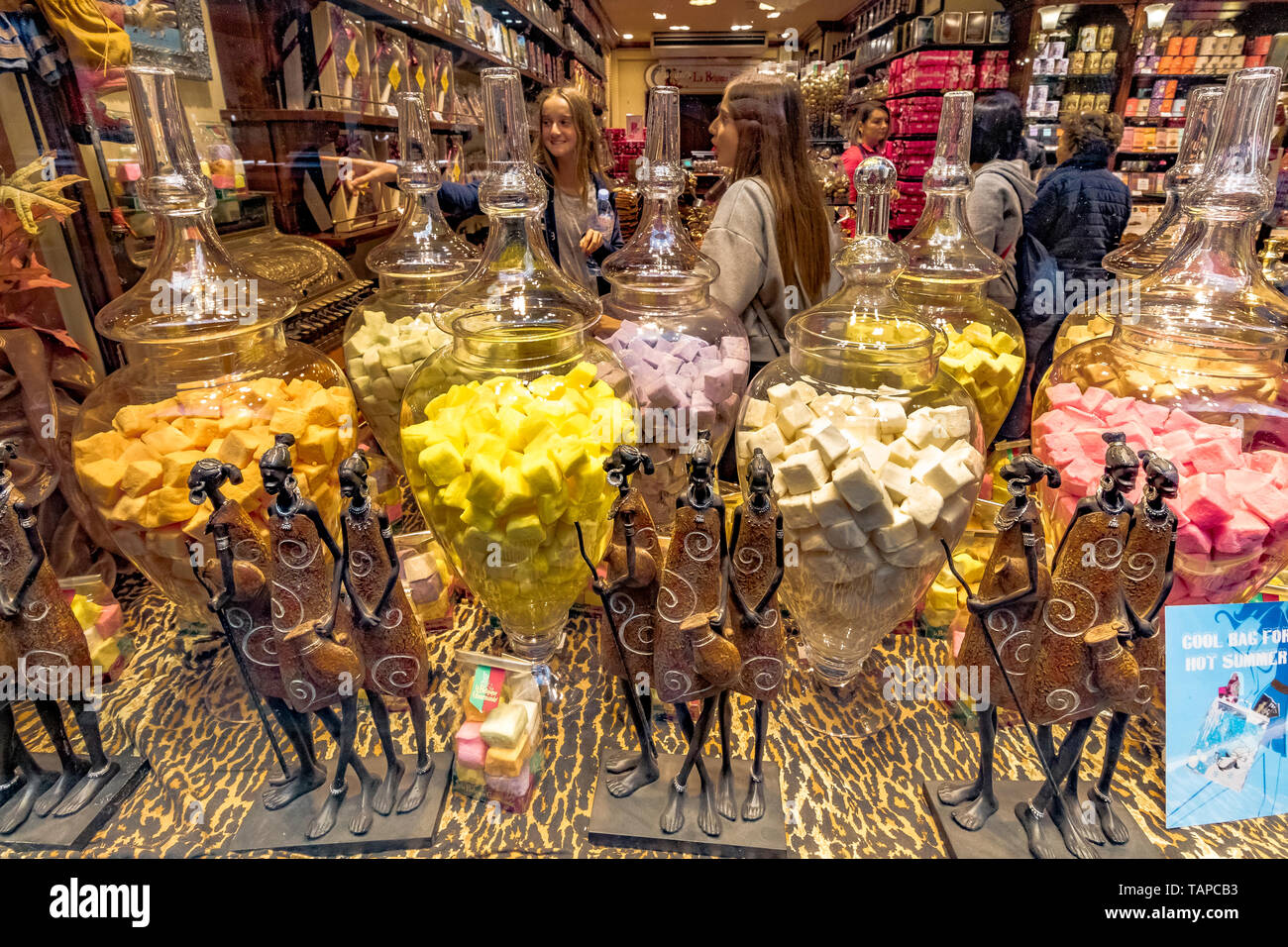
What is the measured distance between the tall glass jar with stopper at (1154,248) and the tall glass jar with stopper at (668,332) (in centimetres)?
67

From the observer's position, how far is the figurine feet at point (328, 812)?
833 mm

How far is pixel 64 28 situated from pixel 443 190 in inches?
38.7

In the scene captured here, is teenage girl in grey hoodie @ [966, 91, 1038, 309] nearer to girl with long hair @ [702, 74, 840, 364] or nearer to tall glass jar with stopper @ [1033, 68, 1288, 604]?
girl with long hair @ [702, 74, 840, 364]

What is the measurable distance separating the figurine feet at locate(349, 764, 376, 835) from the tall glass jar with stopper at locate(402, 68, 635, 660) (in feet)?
0.88

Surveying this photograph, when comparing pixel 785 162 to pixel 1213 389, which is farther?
pixel 785 162

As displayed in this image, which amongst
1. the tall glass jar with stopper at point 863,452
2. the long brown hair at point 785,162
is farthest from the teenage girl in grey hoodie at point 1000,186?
the tall glass jar with stopper at point 863,452

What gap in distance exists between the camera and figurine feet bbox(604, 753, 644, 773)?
919 mm

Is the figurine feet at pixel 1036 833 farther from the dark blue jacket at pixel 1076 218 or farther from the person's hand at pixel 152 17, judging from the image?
the dark blue jacket at pixel 1076 218

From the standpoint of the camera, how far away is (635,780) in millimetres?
895

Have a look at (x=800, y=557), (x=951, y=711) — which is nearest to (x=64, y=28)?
(x=800, y=557)

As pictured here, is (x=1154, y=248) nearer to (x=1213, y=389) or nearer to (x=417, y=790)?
(x=1213, y=389)

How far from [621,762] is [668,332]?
724 mm

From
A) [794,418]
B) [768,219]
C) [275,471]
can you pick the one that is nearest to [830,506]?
[794,418]

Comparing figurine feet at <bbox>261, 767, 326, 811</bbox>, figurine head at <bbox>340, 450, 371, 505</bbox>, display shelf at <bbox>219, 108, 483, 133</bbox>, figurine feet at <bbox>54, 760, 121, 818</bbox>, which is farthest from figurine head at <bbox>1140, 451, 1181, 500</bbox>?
display shelf at <bbox>219, 108, 483, 133</bbox>
